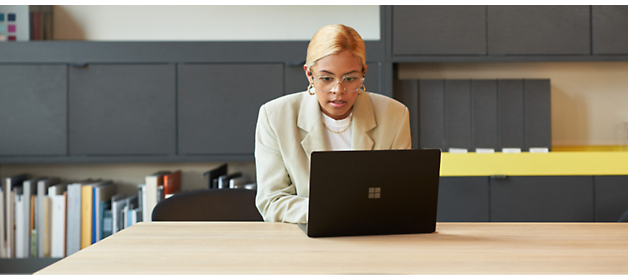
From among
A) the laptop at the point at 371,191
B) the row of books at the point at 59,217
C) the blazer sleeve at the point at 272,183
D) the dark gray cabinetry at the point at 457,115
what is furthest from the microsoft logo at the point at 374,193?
the row of books at the point at 59,217

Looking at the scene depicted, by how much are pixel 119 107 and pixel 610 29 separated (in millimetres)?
2807

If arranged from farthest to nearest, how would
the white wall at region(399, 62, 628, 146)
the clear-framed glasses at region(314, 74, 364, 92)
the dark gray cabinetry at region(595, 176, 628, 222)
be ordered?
the white wall at region(399, 62, 628, 146) → the dark gray cabinetry at region(595, 176, 628, 222) → the clear-framed glasses at region(314, 74, 364, 92)

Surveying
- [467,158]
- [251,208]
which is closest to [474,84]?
[467,158]

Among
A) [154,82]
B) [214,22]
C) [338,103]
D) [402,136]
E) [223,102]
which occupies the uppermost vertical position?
[214,22]

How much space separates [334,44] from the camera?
4.17 ft

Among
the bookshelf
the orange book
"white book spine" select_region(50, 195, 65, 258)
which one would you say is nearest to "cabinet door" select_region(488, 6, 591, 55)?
the bookshelf

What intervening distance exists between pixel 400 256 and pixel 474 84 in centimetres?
199

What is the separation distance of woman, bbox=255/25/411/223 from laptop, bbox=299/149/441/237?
0.79ft

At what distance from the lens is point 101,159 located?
2.45m

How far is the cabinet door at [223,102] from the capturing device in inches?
96.3

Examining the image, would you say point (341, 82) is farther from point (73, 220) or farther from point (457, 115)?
point (73, 220)

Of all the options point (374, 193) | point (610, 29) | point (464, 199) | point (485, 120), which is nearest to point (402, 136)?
point (374, 193)

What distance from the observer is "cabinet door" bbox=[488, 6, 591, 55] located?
2406 mm

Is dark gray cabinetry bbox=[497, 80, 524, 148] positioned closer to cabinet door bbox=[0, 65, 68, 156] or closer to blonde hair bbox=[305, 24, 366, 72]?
blonde hair bbox=[305, 24, 366, 72]
